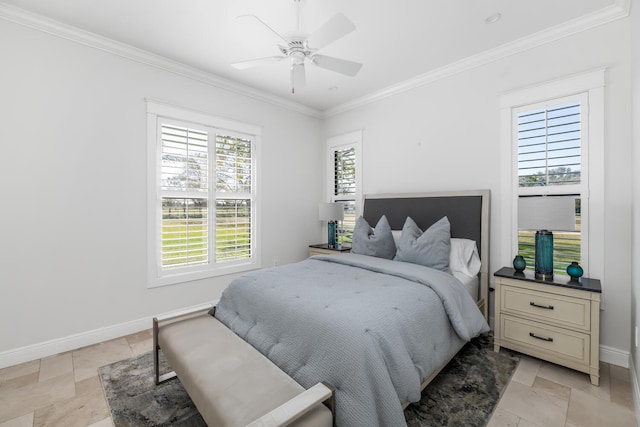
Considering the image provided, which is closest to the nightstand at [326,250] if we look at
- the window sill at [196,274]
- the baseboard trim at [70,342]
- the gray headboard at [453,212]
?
the gray headboard at [453,212]

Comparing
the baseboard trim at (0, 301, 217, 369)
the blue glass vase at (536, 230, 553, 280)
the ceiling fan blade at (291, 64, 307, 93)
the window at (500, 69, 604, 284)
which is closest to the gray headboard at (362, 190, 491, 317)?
the window at (500, 69, 604, 284)

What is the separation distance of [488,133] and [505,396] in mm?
2444

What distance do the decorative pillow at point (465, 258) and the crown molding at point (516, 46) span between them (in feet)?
6.39

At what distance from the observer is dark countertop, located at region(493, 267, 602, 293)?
2116 mm

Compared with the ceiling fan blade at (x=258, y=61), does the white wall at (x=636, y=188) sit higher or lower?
lower

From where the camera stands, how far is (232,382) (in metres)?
1.42

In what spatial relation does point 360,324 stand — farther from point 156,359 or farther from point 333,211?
point 333,211

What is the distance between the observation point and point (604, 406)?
6.10ft

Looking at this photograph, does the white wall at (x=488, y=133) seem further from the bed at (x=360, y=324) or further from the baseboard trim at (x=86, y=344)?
the bed at (x=360, y=324)

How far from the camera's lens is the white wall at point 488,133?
7.66 feet

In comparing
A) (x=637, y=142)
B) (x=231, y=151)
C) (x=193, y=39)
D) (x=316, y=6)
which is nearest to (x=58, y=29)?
(x=193, y=39)

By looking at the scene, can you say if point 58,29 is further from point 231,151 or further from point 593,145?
point 593,145

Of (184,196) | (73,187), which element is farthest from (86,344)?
(184,196)

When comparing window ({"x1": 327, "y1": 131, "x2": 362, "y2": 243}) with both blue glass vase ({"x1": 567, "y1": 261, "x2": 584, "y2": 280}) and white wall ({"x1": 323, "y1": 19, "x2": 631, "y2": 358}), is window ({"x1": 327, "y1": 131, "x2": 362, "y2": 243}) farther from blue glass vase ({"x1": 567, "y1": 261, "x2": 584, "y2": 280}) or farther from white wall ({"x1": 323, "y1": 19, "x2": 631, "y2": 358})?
blue glass vase ({"x1": 567, "y1": 261, "x2": 584, "y2": 280})
